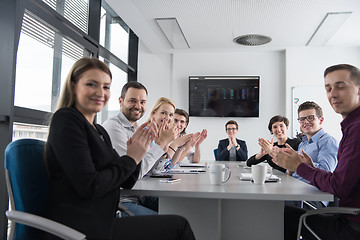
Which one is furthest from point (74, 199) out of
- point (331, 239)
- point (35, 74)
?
point (35, 74)

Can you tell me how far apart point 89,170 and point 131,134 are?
1.13m

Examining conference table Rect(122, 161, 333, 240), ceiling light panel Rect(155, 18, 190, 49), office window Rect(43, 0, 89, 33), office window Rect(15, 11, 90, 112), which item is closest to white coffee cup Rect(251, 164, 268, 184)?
conference table Rect(122, 161, 333, 240)

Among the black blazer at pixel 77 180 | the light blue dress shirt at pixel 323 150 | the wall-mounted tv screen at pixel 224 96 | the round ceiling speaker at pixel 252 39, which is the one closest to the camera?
the black blazer at pixel 77 180

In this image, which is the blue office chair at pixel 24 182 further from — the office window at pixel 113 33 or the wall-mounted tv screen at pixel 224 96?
the wall-mounted tv screen at pixel 224 96

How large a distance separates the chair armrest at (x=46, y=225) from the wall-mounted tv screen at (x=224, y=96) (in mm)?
5072

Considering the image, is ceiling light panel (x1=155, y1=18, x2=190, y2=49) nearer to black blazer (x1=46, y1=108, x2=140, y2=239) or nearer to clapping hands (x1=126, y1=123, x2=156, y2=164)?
clapping hands (x1=126, y1=123, x2=156, y2=164)

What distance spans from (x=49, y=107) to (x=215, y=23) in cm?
270

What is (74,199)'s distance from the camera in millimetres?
1160

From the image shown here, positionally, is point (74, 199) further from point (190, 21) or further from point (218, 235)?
point (190, 21)

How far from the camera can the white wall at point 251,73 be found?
567 cm

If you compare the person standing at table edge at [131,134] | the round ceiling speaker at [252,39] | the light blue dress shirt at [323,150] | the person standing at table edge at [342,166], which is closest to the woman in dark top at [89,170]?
the person standing at table edge at [131,134]

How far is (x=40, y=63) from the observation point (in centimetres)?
306

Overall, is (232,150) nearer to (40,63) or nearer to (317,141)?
(317,141)

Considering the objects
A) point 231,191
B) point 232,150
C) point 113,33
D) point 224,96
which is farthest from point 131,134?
point 224,96
